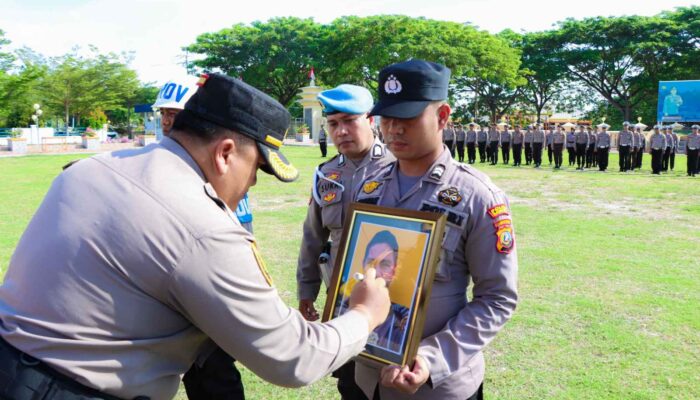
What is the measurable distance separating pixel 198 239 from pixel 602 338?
4146 mm

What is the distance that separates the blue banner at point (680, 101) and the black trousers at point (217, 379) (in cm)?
3690

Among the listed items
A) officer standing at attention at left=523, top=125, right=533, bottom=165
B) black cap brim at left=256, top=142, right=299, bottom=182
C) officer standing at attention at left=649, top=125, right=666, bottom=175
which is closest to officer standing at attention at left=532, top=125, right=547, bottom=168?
officer standing at attention at left=523, top=125, right=533, bottom=165

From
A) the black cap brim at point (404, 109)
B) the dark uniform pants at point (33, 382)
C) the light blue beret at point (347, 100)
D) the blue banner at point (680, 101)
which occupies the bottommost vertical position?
the dark uniform pants at point (33, 382)

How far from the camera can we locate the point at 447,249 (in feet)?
6.60

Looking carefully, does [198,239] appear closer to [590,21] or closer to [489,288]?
[489,288]

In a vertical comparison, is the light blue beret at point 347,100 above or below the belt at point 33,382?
above

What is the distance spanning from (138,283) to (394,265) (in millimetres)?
832

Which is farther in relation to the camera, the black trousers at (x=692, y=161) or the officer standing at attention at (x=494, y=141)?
the officer standing at attention at (x=494, y=141)

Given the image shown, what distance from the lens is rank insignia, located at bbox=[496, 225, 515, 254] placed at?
6.46 ft

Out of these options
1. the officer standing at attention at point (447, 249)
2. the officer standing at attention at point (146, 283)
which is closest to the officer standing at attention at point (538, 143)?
the officer standing at attention at point (447, 249)

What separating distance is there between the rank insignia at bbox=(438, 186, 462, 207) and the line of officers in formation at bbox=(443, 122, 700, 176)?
21.1 meters

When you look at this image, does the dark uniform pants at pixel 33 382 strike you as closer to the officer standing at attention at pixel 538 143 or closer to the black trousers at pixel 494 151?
the officer standing at attention at pixel 538 143

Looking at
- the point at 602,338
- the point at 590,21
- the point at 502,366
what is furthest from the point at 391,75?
the point at 590,21

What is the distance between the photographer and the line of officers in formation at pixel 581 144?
20844mm
